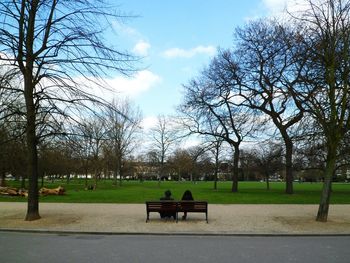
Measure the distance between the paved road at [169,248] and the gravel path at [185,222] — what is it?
117 centimetres

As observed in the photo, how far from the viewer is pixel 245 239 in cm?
1324

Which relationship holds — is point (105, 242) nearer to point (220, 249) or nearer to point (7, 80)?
point (220, 249)

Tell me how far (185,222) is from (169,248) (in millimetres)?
5821

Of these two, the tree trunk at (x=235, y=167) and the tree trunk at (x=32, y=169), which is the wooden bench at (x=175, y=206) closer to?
the tree trunk at (x=32, y=169)

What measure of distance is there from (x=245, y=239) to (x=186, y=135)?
3107 cm

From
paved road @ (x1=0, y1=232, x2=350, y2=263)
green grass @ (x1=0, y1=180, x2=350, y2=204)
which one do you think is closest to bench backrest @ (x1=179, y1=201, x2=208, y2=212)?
paved road @ (x1=0, y1=232, x2=350, y2=263)

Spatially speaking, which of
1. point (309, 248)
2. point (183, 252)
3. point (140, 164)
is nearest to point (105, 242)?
point (183, 252)

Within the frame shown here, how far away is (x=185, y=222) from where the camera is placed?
1681 centimetres

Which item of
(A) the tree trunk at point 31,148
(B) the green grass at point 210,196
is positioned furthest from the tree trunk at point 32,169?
(B) the green grass at point 210,196

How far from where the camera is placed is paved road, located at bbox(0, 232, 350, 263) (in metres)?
9.50

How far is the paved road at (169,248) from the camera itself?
9.50 meters

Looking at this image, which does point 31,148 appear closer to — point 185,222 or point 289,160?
point 185,222

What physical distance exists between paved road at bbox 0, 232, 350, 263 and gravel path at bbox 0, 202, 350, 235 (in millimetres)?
1168

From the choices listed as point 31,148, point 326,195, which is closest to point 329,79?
point 326,195
